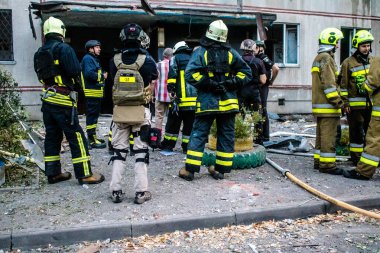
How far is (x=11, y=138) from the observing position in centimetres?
623

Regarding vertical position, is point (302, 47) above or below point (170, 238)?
above

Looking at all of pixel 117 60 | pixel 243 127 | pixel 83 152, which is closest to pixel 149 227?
pixel 83 152

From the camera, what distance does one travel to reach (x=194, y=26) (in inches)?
610

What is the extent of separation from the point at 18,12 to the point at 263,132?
356 inches

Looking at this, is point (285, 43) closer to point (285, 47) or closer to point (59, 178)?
point (285, 47)

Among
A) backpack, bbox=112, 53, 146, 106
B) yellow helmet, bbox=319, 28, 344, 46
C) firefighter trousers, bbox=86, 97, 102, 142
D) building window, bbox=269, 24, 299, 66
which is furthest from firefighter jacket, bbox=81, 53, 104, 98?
building window, bbox=269, 24, 299, 66

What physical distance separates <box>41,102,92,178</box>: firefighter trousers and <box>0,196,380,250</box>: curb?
5.29 ft

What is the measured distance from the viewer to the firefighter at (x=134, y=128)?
490 cm

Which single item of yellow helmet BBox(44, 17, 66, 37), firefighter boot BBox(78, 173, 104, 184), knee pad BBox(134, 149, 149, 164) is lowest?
firefighter boot BBox(78, 173, 104, 184)

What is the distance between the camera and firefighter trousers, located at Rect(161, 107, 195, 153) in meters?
7.51

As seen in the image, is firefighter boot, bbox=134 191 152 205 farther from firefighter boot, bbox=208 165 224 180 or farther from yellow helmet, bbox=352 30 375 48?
yellow helmet, bbox=352 30 375 48

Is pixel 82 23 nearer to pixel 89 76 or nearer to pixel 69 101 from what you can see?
pixel 89 76

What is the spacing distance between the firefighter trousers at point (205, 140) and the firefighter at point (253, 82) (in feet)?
7.44

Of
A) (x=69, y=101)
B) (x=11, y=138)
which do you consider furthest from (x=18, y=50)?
(x=69, y=101)
